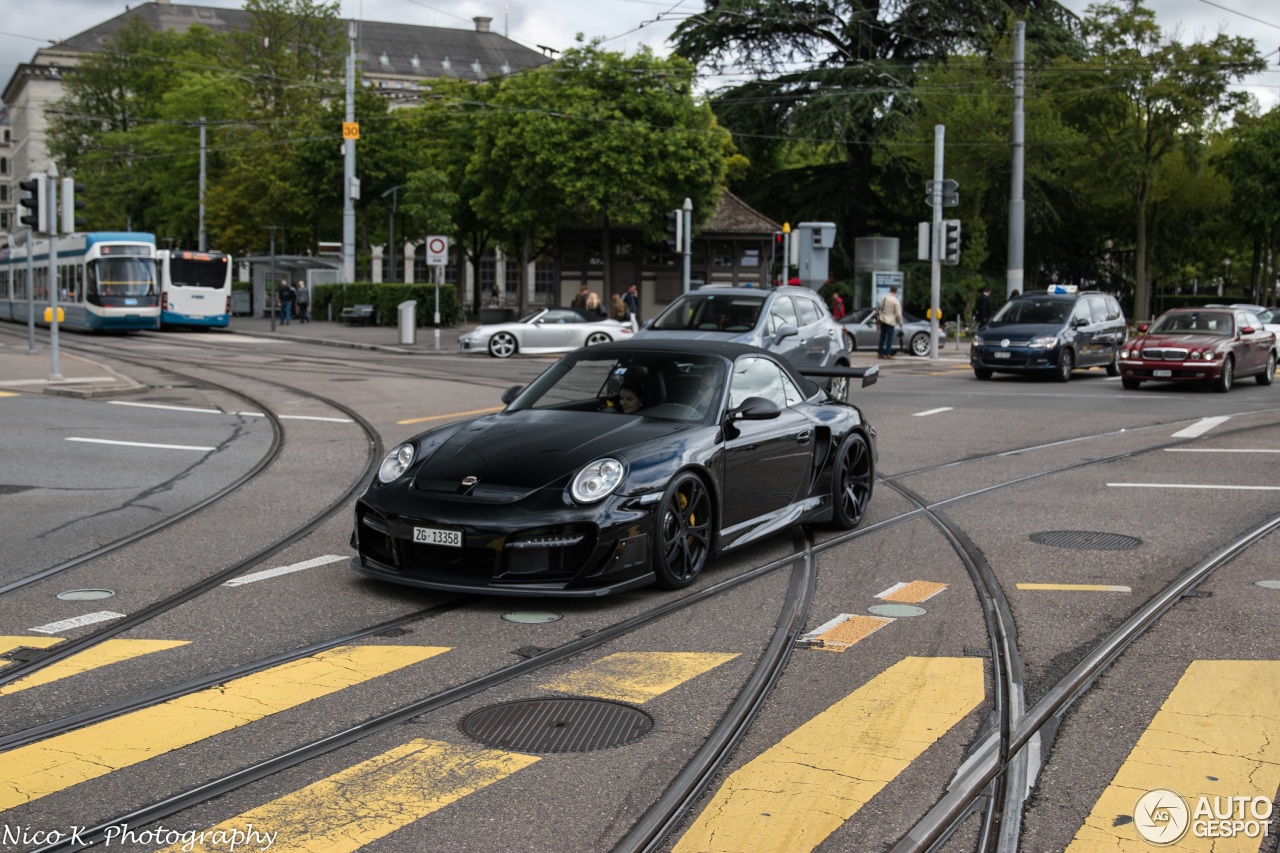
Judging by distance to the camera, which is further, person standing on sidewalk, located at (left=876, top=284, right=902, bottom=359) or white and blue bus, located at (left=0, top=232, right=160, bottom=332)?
white and blue bus, located at (left=0, top=232, right=160, bottom=332)

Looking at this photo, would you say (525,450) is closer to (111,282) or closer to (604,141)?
(604,141)

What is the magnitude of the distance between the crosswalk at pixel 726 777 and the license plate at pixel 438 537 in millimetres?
792

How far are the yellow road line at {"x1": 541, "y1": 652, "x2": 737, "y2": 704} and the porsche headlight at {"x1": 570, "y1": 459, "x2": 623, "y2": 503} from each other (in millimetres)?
1068

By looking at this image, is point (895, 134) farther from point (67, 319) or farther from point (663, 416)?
point (663, 416)

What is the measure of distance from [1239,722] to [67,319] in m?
43.9

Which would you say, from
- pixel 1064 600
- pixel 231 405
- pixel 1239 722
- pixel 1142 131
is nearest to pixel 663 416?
pixel 1064 600

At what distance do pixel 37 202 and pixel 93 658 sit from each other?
16942mm

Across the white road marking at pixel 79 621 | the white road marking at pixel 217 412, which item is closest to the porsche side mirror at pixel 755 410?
the white road marking at pixel 79 621

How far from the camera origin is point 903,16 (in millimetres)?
51125

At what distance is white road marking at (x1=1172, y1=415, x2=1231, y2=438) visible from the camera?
16.2 meters

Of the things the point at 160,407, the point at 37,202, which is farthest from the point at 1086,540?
the point at 37,202

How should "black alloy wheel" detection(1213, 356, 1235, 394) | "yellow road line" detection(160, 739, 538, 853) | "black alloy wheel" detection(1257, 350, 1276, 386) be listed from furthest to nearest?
1. "black alloy wheel" detection(1257, 350, 1276, 386)
2. "black alloy wheel" detection(1213, 356, 1235, 394)
3. "yellow road line" detection(160, 739, 538, 853)

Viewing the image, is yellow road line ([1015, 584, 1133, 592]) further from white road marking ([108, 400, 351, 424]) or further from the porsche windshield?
white road marking ([108, 400, 351, 424])

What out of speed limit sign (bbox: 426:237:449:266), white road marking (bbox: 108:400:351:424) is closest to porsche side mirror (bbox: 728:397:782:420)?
white road marking (bbox: 108:400:351:424)
